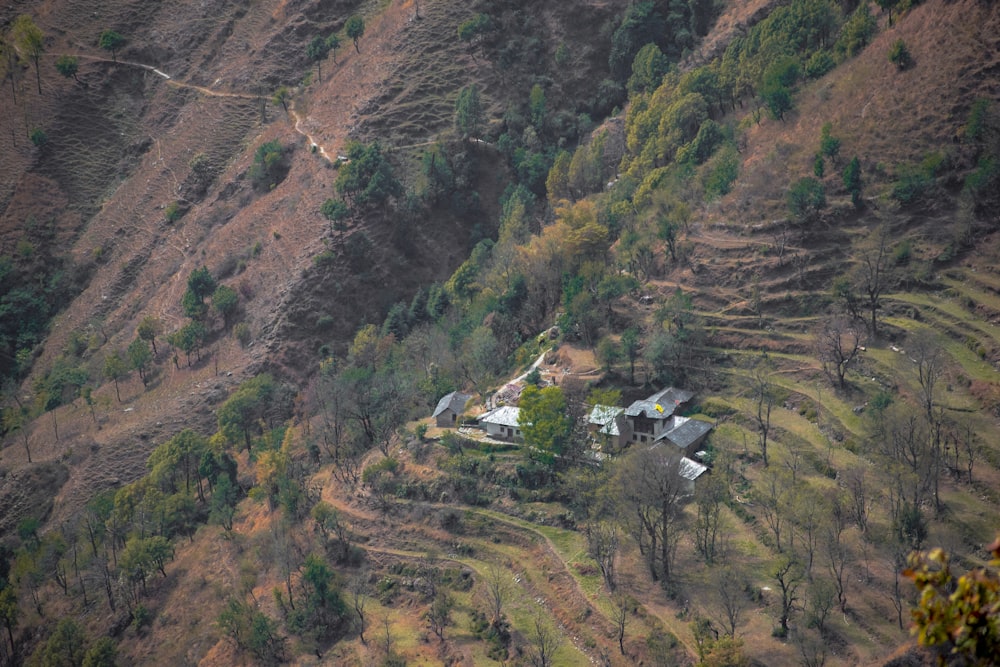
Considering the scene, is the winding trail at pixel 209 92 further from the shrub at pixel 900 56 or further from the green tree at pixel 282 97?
the shrub at pixel 900 56

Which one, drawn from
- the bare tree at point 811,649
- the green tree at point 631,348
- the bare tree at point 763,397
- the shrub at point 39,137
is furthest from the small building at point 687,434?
the shrub at point 39,137

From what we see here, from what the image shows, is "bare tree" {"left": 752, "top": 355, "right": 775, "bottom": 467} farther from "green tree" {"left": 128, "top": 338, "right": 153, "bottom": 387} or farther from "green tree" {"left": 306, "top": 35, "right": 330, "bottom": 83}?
"green tree" {"left": 306, "top": 35, "right": 330, "bottom": 83}

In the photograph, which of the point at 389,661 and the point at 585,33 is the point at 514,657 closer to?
the point at 389,661

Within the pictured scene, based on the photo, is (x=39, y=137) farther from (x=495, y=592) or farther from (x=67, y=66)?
(x=495, y=592)

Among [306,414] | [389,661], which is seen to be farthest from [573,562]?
[306,414]

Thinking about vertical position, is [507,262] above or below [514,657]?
above
